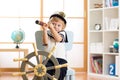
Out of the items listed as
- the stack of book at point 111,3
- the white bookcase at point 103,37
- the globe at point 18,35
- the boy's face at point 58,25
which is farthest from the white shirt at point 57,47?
the globe at point 18,35

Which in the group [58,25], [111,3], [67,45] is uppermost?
[111,3]

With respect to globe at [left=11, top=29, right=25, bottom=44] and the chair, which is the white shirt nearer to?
the chair

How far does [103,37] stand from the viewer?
488cm

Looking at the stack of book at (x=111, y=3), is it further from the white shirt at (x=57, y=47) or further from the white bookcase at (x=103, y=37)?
the white shirt at (x=57, y=47)

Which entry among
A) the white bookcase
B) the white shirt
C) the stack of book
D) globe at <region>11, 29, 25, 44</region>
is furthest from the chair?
globe at <region>11, 29, 25, 44</region>

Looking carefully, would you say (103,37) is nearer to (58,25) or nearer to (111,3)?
(111,3)

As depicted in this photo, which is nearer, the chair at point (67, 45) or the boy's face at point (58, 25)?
the boy's face at point (58, 25)

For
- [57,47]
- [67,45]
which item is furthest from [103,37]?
[57,47]

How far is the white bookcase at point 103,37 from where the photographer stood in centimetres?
476

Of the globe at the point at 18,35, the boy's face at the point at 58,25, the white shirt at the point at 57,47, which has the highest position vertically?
the boy's face at the point at 58,25

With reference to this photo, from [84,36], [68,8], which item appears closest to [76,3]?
[68,8]

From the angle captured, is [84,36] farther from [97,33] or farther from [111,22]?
[111,22]

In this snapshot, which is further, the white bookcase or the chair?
the white bookcase

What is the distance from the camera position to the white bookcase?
4758 millimetres
